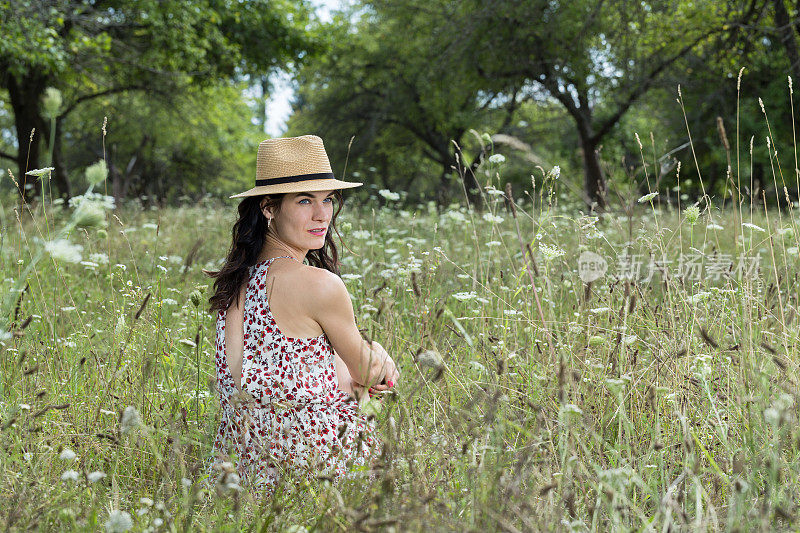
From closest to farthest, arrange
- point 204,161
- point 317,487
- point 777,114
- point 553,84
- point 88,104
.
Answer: point 317,487
point 553,84
point 88,104
point 777,114
point 204,161

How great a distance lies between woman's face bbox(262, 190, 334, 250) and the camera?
287 cm

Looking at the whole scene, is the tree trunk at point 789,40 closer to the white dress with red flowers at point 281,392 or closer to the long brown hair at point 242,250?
the long brown hair at point 242,250

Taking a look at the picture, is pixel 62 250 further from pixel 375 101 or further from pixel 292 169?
Result: pixel 375 101

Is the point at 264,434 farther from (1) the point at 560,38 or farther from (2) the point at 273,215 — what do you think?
(1) the point at 560,38

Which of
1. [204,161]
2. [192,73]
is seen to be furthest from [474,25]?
[204,161]

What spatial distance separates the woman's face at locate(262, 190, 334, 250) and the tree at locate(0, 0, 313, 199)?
349 inches

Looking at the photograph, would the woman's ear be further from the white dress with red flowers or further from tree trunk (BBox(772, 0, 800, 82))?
tree trunk (BBox(772, 0, 800, 82))

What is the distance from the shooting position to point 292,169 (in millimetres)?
2842

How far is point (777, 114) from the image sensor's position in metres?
20.7

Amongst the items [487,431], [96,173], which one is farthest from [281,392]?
[96,173]

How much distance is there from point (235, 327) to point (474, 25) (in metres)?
11.3

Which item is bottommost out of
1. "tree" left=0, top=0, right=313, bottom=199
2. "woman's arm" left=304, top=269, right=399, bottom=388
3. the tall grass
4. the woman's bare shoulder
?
the tall grass

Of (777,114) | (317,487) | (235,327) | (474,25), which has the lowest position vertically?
(317,487)

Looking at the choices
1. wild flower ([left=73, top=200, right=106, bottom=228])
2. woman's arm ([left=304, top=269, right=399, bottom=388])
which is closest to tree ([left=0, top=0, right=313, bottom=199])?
woman's arm ([left=304, top=269, right=399, bottom=388])
